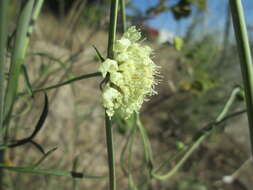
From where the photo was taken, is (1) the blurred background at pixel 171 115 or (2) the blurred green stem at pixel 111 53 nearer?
(2) the blurred green stem at pixel 111 53

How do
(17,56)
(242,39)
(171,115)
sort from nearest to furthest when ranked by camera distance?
(242,39), (17,56), (171,115)

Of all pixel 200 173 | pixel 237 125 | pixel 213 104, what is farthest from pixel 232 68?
pixel 200 173

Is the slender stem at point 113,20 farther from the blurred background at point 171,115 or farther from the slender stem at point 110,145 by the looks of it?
the blurred background at point 171,115

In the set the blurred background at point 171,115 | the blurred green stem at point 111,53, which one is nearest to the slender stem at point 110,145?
the blurred green stem at point 111,53

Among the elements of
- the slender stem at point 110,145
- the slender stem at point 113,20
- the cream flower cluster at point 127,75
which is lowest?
the slender stem at point 110,145

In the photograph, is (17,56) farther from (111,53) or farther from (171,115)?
(171,115)

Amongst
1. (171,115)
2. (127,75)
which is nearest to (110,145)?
(127,75)

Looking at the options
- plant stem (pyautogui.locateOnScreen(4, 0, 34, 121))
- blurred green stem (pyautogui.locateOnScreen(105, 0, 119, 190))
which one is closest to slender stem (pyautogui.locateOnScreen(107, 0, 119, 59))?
blurred green stem (pyautogui.locateOnScreen(105, 0, 119, 190))

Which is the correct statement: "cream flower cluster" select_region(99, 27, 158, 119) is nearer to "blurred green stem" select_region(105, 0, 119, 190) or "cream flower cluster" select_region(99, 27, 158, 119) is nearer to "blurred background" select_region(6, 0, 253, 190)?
Answer: "blurred green stem" select_region(105, 0, 119, 190)
